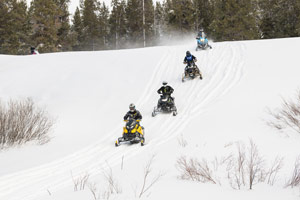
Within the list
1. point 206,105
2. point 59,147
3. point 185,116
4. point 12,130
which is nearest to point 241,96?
point 206,105

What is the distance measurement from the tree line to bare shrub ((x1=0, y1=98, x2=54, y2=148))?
25.5m

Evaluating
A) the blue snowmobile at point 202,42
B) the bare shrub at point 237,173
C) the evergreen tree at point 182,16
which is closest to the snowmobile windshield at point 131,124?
the bare shrub at point 237,173

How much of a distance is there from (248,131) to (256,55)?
397 inches

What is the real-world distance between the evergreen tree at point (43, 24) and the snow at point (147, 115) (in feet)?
38.9

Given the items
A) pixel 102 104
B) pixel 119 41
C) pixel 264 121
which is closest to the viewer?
pixel 264 121

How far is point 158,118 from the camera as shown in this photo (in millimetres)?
10539

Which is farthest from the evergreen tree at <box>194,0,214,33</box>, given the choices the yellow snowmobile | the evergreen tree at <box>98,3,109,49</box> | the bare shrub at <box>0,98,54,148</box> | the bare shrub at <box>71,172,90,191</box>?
the bare shrub at <box>71,172,90,191</box>

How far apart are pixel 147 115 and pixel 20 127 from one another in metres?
5.01

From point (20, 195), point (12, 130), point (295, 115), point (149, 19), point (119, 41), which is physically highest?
point (149, 19)

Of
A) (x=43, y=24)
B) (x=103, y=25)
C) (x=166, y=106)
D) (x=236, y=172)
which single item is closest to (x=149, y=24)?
(x=103, y=25)

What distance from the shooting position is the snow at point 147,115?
489 cm

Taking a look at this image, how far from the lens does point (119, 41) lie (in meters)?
44.0

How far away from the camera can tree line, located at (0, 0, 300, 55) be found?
2905 centimetres

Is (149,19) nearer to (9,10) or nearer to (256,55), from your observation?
(9,10)
